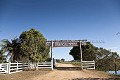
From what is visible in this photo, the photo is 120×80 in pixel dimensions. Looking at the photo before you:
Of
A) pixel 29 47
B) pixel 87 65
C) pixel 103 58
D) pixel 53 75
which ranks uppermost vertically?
pixel 29 47

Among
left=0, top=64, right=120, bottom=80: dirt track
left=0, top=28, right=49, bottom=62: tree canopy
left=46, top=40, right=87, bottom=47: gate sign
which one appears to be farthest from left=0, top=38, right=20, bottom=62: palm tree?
left=0, top=64, right=120, bottom=80: dirt track

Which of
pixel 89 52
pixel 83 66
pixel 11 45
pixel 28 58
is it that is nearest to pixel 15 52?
pixel 11 45

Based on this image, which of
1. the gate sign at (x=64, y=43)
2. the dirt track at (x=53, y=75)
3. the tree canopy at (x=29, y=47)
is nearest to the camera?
the dirt track at (x=53, y=75)

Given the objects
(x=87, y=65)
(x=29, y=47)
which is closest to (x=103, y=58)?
(x=87, y=65)

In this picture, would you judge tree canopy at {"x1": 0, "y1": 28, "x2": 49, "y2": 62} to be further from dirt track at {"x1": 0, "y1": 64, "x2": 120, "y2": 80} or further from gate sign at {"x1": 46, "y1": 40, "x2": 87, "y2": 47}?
dirt track at {"x1": 0, "y1": 64, "x2": 120, "y2": 80}

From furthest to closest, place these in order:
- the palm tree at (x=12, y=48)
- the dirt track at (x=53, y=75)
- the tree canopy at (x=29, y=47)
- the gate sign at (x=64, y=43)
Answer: the palm tree at (x=12, y=48)
the gate sign at (x=64, y=43)
the tree canopy at (x=29, y=47)
the dirt track at (x=53, y=75)

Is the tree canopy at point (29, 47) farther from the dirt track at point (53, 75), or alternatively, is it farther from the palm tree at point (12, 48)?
the dirt track at point (53, 75)

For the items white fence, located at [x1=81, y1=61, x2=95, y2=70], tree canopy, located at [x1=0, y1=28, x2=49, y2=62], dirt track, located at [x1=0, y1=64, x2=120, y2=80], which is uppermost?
tree canopy, located at [x1=0, y1=28, x2=49, y2=62]

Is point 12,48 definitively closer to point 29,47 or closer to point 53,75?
point 29,47

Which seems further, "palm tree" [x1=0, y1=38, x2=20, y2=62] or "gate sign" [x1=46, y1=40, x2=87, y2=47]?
"palm tree" [x1=0, y1=38, x2=20, y2=62]

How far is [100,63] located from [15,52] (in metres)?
→ 14.5

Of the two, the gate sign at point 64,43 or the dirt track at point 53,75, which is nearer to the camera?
the dirt track at point 53,75

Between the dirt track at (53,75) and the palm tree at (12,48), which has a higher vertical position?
the palm tree at (12,48)

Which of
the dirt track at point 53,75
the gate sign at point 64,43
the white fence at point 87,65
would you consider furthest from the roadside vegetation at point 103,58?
the dirt track at point 53,75
